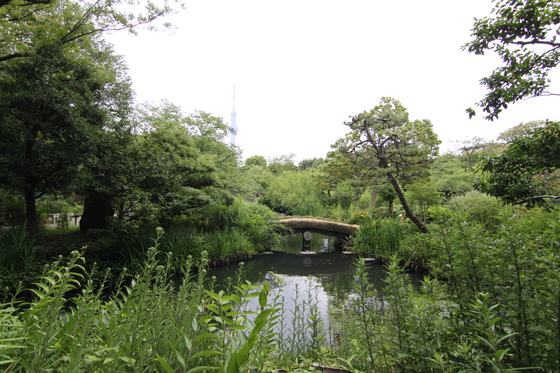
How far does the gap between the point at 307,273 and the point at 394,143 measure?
4740 millimetres

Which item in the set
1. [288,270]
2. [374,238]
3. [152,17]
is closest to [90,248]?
[288,270]

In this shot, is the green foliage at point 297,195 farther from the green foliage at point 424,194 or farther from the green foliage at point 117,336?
the green foliage at point 117,336

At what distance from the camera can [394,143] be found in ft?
25.7

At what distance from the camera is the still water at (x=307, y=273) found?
5359mm

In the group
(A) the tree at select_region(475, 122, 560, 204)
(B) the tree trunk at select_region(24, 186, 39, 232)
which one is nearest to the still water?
(A) the tree at select_region(475, 122, 560, 204)

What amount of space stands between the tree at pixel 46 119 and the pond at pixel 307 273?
4126 millimetres

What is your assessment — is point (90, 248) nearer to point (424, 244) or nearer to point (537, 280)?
point (537, 280)

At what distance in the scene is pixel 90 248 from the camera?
578 cm

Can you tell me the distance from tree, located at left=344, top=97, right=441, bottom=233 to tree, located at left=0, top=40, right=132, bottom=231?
6132 mm

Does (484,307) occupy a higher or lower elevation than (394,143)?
lower

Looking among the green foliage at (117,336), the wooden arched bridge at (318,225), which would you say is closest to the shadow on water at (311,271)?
the wooden arched bridge at (318,225)

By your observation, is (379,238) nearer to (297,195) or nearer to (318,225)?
(318,225)

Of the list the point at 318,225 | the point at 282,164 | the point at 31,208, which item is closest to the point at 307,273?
the point at 318,225

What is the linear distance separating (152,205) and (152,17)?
4.71 metres
